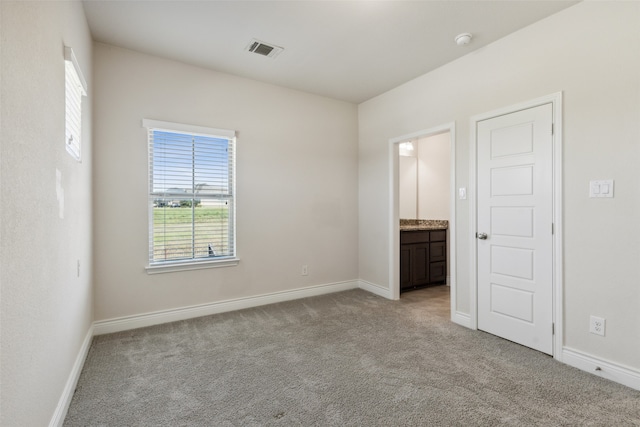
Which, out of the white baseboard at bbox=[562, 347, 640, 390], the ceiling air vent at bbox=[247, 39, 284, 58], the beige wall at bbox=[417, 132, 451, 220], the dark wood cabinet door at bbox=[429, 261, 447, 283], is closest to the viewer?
the white baseboard at bbox=[562, 347, 640, 390]

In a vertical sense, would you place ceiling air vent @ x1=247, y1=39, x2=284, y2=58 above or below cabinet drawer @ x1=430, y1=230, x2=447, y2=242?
above

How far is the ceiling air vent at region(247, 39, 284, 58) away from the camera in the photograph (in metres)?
2.97

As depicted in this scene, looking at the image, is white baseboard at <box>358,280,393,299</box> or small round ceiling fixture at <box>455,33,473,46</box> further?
white baseboard at <box>358,280,393,299</box>

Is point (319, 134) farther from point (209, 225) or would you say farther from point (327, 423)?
point (327, 423)

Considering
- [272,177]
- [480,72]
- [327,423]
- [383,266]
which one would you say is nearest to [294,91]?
[272,177]

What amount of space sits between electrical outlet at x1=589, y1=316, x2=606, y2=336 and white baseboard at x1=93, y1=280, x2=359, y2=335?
283 centimetres

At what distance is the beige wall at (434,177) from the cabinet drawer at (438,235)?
0.35 metres

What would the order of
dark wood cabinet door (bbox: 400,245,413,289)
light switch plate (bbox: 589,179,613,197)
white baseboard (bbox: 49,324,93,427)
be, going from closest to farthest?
1. white baseboard (bbox: 49,324,93,427)
2. light switch plate (bbox: 589,179,613,197)
3. dark wood cabinet door (bbox: 400,245,413,289)

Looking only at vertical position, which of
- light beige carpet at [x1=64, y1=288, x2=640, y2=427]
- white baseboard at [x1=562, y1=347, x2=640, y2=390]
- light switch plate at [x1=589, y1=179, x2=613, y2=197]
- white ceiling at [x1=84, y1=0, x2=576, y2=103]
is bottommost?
light beige carpet at [x1=64, y1=288, x2=640, y2=427]

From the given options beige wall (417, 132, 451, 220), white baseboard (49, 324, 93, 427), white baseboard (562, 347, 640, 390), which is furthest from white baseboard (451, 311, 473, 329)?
white baseboard (49, 324, 93, 427)

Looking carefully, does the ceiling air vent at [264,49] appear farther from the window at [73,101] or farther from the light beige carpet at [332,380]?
the light beige carpet at [332,380]

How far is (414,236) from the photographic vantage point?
4.56 m

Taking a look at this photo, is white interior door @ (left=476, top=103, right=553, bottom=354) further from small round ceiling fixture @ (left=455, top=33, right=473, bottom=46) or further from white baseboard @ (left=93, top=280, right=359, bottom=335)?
white baseboard @ (left=93, top=280, right=359, bottom=335)

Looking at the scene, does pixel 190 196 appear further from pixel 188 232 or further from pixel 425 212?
pixel 425 212
